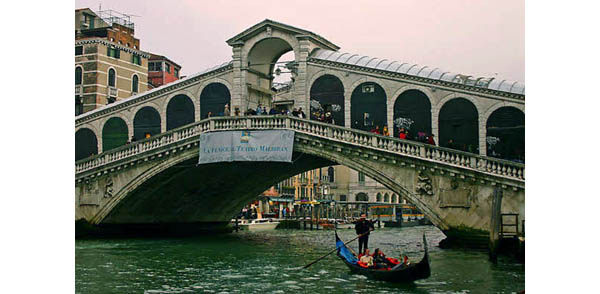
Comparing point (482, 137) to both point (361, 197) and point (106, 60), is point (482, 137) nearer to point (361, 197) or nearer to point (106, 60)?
point (106, 60)

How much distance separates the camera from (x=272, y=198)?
100 feet

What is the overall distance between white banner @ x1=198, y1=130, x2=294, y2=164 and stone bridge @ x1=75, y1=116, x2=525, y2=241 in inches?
6.3

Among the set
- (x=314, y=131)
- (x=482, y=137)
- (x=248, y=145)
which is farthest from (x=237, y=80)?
(x=482, y=137)

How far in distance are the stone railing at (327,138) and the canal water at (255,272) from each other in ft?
4.80

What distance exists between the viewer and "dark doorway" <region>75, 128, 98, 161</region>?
51.7 feet

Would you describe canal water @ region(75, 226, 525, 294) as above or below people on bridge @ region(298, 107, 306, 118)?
below

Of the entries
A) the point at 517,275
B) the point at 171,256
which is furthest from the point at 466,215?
the point at 171,256

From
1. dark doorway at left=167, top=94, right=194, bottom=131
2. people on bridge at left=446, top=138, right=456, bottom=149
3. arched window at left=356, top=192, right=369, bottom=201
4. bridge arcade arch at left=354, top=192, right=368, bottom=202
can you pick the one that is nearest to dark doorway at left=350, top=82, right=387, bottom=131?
people on bridge at left=446, top=138, right=456, bottom=149

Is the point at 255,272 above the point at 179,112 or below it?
below

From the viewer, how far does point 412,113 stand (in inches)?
517

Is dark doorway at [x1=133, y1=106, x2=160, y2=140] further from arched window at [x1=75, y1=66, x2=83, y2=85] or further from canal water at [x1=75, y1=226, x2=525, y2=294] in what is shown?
arched window at [x1=75, y1=66, x2=83, y2=85]

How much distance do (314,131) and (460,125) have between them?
2.79 metres
